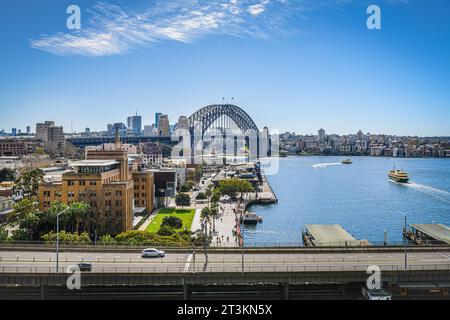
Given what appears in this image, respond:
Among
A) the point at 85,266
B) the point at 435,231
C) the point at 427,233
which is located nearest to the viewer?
the point at 85,266

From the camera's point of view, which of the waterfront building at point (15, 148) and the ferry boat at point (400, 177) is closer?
the ferry boat at point (400, 177)

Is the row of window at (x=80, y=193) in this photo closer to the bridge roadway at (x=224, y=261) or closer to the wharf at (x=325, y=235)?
the bridge roadway at (x=224, y=261)

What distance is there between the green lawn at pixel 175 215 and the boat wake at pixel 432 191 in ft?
57.1

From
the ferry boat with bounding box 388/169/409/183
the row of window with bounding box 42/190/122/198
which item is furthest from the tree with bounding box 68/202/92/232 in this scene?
Answer: the ferry boat with bounding box 388/169/409/183

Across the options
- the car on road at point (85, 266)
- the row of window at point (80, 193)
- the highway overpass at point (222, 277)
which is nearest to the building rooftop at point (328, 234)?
the highway overpass at point (222, 277)

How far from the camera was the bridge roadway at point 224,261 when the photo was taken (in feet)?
29.9

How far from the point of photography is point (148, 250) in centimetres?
1028

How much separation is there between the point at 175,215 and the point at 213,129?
65.7 m

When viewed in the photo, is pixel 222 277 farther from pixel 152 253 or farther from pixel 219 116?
pixel 219 116

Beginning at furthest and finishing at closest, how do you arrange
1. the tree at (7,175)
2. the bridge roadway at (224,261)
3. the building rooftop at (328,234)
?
the tree at (7,175), the building rooftop at (328,234), the bridge roadway at (224,261)

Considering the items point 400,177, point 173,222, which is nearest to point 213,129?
point 400,177

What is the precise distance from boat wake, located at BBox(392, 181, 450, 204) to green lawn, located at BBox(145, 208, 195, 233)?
17.4 metres

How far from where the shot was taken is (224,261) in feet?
31.9
